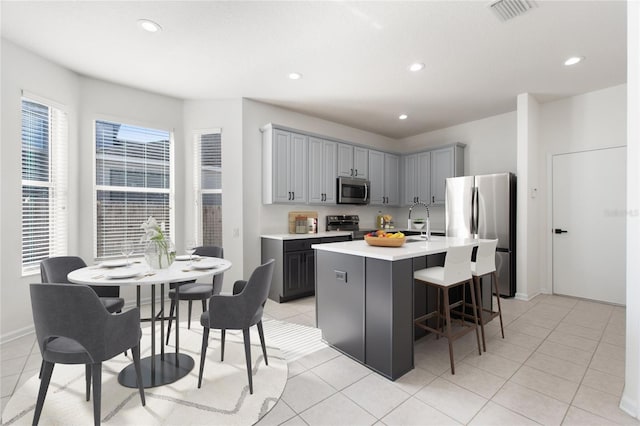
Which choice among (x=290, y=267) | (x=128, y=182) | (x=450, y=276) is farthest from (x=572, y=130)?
(x=128, y=182)

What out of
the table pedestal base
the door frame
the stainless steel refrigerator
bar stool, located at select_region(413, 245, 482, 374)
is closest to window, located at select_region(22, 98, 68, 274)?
the table pedestal base

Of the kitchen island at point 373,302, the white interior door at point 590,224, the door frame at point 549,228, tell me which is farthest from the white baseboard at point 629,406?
the door frame at point 549,228

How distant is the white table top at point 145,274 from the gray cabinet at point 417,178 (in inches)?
174

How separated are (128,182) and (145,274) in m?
2.47

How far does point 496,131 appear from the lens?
5051 millimetres

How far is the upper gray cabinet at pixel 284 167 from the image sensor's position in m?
4.28

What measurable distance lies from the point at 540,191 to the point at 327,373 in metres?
4.25

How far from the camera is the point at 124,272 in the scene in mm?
2109

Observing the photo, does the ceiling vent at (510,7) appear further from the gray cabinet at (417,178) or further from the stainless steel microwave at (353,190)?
the gray cabinet at (417,178)

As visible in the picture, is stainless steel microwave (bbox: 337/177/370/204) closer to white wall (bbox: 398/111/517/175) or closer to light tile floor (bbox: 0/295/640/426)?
white wall (bbox: 398/111/517/175)

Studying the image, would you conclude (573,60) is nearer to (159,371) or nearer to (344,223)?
(344,223)

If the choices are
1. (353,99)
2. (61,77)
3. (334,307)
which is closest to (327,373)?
(334,307)

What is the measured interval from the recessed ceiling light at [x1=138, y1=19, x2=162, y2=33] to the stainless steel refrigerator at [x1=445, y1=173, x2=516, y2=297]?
14.4 feet

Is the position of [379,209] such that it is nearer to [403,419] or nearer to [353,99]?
[353,99]
